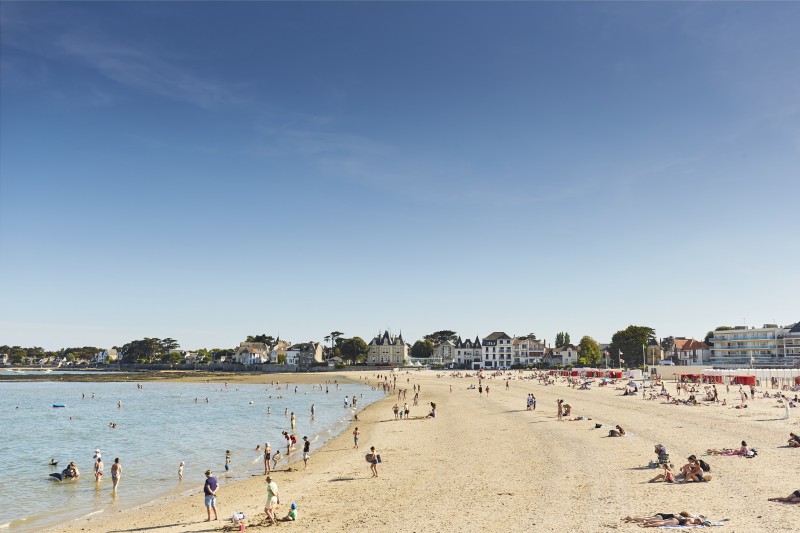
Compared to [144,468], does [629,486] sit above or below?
above

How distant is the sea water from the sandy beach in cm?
177

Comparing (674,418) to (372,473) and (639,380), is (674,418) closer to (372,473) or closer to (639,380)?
(372,473)

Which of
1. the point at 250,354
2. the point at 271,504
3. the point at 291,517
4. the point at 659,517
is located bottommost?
the point at 250,354

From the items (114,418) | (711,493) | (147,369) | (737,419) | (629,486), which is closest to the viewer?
(711,493)

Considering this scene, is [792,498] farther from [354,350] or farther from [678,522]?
[354,350]

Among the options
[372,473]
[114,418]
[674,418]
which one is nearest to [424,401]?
[674,418]

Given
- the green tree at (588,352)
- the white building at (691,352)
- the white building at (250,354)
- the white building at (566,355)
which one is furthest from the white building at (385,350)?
the white building at (691,352)

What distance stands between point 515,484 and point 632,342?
11572 centimetres

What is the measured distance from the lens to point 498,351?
14788 centimetres

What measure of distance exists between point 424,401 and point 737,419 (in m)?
31.7

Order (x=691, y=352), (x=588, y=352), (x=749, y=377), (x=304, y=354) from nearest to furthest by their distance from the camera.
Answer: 1. (x=749, y=377)
2. (x=691, y=352)
3. (x=588, y=352)
4. (x=304, y=354)

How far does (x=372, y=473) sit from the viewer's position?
929 inches

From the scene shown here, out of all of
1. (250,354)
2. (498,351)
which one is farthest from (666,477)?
(250,354)

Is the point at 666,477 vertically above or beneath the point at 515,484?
above
